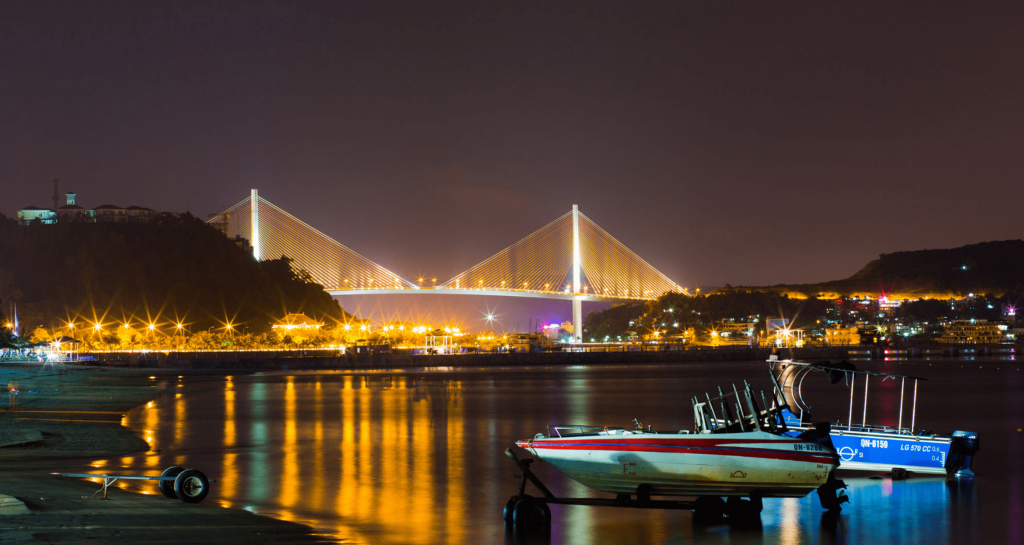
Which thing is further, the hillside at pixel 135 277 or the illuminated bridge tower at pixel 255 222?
the illuminated bridge tower at pixel 255 222

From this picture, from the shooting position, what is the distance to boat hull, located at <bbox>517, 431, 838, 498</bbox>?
31.1ft

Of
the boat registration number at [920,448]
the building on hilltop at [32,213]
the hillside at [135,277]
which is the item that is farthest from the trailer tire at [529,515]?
the building on hilltop at [32,213]

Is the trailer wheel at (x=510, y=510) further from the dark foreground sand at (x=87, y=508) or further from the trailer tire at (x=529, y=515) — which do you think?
the dark foreground sand at (x=87, y=508)

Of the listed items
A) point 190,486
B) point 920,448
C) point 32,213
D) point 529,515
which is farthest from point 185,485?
point 32,213

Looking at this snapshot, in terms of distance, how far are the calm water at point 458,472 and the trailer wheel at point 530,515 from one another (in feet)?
0.64

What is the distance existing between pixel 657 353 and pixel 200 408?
63296 millimetres

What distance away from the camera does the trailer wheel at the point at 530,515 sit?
31.2 feet

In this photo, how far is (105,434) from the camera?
17.3 metres

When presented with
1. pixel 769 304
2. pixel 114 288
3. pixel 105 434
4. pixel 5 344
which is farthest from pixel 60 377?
pixel 769 304

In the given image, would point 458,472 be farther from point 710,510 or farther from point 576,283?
point 576,283

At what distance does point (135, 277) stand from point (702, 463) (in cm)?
7797

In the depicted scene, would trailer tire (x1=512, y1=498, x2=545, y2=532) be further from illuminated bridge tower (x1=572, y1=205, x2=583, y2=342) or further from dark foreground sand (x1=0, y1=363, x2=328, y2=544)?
illuminated bridge tower (x1=572, y1=205, x2=583, y2=342)

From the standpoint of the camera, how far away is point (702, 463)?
31.1 feet

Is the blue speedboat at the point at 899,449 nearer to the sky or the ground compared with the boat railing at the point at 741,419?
nearer to the ground
